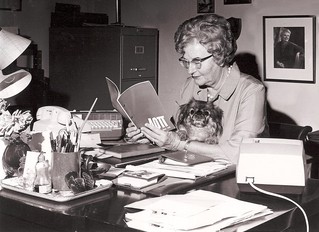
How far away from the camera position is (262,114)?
2.75 m

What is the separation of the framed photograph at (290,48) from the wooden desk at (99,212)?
2099mm

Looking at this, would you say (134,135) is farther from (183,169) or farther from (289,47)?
(289,47)

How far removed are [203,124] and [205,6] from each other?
6.31 feet

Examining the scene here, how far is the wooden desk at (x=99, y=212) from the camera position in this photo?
163cm

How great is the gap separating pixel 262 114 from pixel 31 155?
4.26ft

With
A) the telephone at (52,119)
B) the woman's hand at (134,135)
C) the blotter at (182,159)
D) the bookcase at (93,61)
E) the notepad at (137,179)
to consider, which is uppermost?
the bookcase at (93,61)

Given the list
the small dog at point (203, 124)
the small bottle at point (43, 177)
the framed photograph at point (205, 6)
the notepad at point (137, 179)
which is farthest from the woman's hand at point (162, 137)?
the framed photograph at point (205, 6)

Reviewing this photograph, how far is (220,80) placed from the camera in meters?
2.88

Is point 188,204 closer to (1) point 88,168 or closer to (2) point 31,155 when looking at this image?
(1) point 88,168

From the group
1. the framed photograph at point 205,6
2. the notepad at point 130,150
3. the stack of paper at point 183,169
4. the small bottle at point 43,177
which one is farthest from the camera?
the framed photograph at point 205,6

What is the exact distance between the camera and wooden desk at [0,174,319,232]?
163cm

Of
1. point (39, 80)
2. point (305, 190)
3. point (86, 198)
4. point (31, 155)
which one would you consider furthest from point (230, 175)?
point (39, 80)

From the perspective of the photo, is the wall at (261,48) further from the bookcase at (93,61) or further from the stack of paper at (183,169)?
the stack of paper at (183,169)

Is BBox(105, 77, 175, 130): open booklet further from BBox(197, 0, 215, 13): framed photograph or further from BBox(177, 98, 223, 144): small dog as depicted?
BBox(197, 0, 215, 13): framed photograph
